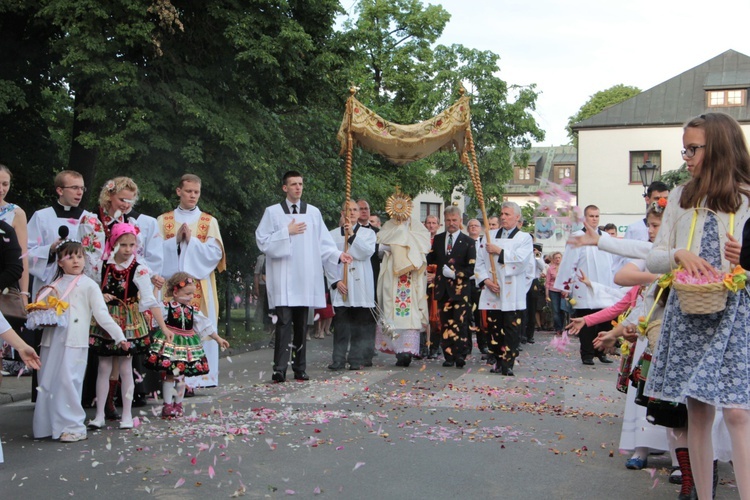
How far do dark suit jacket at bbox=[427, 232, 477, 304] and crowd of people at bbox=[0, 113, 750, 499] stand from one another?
0.03m

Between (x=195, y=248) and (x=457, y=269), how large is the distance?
446 cm

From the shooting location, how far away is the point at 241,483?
18.8 feet

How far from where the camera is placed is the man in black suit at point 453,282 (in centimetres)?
1300

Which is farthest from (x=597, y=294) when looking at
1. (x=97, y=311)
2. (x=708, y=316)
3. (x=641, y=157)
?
(x=641, y=157)

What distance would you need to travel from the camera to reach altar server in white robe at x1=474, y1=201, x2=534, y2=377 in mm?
12110

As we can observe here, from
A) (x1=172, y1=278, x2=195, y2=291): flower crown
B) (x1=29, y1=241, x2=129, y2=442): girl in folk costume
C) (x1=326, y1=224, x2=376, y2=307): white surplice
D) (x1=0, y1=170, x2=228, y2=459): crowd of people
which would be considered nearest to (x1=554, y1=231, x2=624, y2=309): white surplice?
(x1=326, y1=224, x2=376, y2=307): white surplice

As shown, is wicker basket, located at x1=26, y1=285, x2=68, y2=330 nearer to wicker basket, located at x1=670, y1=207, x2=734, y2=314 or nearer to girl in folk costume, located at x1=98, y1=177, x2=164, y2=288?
girl in folk costume, located at x1=98, y1=177, x2=164, y2=288

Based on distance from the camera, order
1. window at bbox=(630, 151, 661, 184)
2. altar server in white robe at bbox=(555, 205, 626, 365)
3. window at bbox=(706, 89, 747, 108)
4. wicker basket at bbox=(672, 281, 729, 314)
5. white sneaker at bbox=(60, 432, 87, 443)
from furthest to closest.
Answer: window at bbox=(630, 151, 661, 184), window at bbox=(706, 89, 747, 108), altar server in white robe at bbox=(555, 205, 626, 365), white sneaker at bbox=(60, 432, 87, 443), wicker basket at bbox=(672, 281, 729, 314)

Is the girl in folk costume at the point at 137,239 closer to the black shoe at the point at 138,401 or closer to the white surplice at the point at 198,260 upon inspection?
the black shoe at the point at 138,401

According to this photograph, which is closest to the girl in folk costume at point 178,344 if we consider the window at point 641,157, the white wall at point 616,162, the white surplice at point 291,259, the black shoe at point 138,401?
the black shoe at point 138,401

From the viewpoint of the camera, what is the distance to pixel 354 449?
6.81 meters

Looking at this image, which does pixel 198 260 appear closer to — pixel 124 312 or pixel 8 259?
pixel 124 312

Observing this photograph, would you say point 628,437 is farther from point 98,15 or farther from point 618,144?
point 618,144

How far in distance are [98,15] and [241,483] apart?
36.5ft
